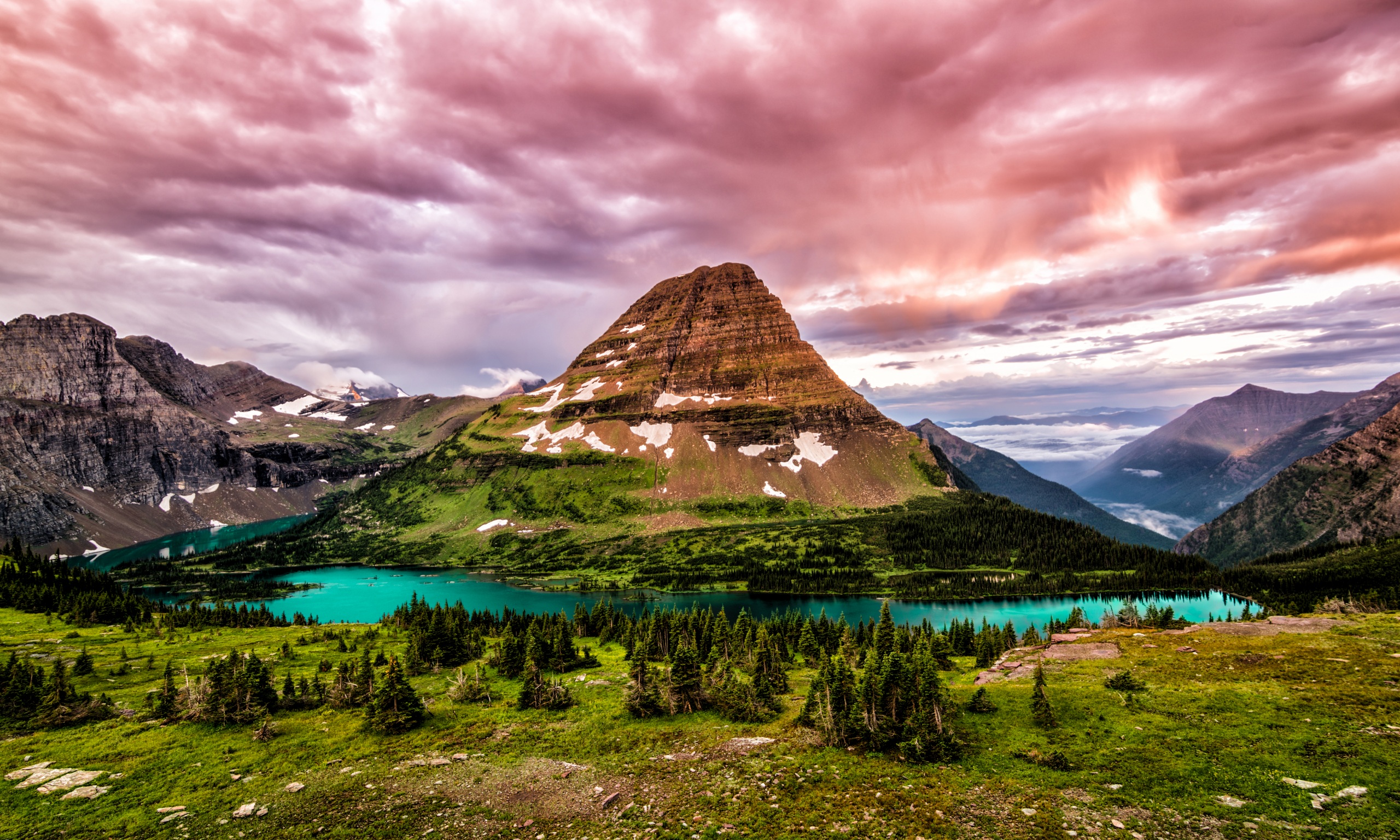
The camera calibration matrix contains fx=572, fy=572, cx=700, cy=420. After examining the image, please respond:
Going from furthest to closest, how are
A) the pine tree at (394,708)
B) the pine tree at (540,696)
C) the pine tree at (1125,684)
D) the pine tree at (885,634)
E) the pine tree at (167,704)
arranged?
the pine tree at (885,634) < the pine tree at (540,696) < the pine tree at (167,704) < the pine tree at (1125,684) < the pine tree at (394,708)

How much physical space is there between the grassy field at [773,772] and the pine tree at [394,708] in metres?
1.26

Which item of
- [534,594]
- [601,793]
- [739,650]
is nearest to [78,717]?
[601,793]

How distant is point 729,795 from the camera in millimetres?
28828

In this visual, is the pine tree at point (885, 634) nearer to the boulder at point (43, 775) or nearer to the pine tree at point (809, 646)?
the pine tree at point (809, 646)

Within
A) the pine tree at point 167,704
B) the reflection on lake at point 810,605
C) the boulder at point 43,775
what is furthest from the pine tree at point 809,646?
the boulder at point 43,775

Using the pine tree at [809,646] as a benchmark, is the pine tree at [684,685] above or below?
above

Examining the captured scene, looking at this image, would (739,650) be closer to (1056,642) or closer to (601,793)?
(1056,642)

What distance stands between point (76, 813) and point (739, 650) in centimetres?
6423

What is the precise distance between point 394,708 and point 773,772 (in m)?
29.7

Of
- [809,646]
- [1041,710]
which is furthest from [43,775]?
[809,646]

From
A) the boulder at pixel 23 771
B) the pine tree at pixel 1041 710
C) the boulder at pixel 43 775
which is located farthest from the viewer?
the pine tree at pixel 1041 710

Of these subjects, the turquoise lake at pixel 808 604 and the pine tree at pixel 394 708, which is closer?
the pine tree at pixel 394 708

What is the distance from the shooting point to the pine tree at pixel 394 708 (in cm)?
4212

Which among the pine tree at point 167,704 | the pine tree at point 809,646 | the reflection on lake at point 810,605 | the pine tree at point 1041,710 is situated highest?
the pine tree at point 1041,710
